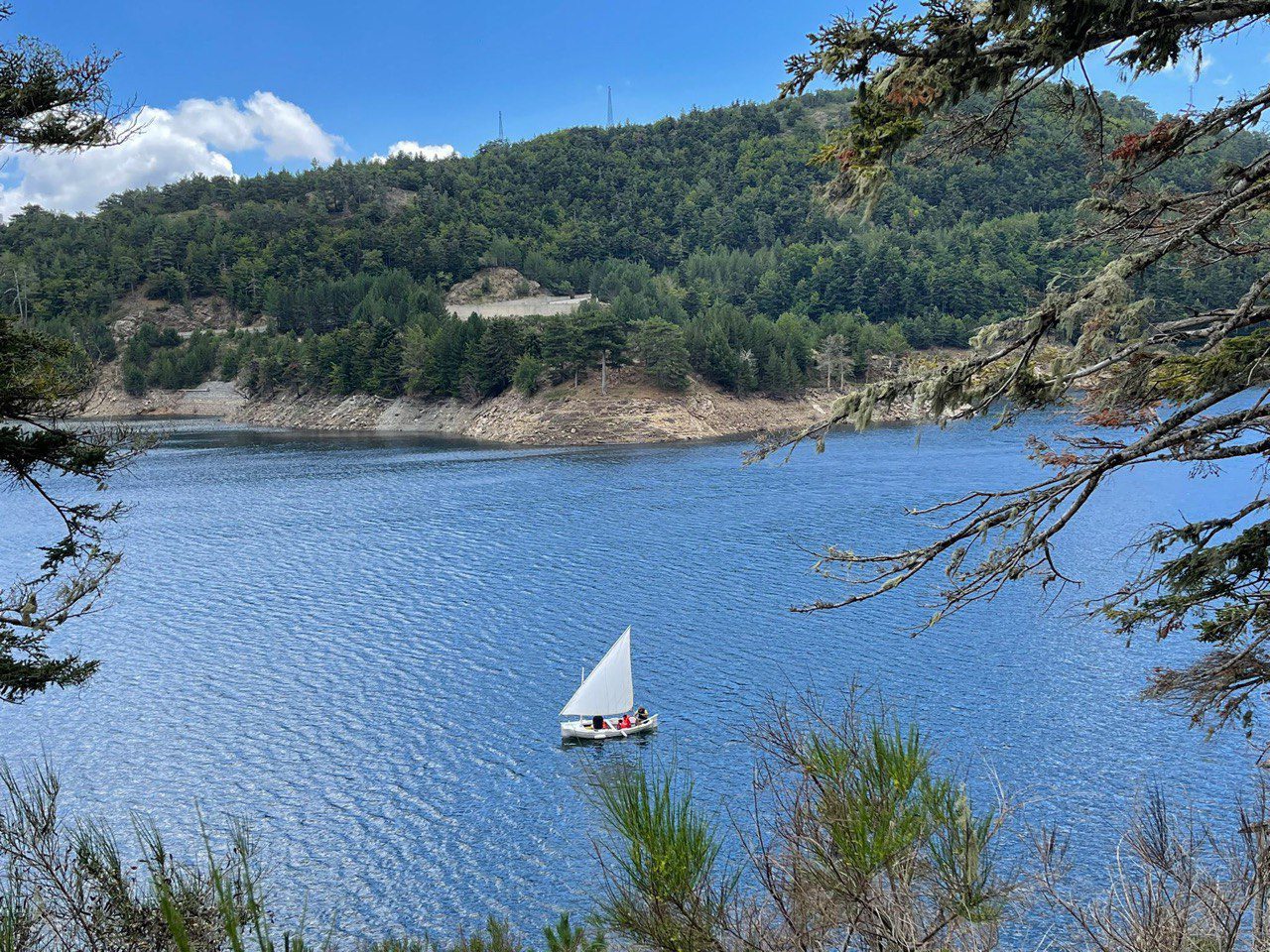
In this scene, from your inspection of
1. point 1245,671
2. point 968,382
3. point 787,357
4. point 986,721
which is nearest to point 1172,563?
point 1245,671

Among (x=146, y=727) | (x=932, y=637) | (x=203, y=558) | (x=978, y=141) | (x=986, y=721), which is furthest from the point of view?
(x=203, y=558)

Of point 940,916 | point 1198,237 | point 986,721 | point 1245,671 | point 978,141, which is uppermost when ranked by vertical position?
point 978,141

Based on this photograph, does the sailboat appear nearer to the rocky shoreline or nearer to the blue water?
the blue water

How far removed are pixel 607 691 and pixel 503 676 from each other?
19.4 ft

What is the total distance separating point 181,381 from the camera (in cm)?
16775

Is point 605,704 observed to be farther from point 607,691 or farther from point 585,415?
point 585,415

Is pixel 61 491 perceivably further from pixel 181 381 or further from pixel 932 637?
pixel 181 381

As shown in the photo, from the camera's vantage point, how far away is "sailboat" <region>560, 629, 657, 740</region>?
2856cm

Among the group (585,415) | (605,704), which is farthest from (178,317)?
(605,704)

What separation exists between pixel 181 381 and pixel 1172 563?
587 ft

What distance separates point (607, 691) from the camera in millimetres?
29406

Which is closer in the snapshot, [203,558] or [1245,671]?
[1245,671]

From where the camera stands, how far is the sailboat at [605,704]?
2856 cm

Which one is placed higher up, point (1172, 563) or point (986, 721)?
point (1172, 563)
